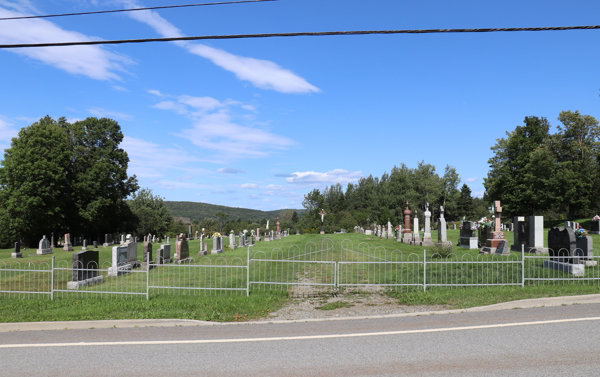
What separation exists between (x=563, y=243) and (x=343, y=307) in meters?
9.28

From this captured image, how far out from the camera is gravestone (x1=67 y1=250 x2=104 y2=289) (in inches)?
562

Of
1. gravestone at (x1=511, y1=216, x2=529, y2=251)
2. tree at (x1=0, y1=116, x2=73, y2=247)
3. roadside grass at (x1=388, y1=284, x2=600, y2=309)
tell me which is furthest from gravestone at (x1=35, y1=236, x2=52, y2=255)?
gravestone at (x1=511, y1=216, x2=529, y2=251)

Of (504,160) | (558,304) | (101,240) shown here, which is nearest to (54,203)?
(101,240)

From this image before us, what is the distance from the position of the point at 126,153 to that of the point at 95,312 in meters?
48.1

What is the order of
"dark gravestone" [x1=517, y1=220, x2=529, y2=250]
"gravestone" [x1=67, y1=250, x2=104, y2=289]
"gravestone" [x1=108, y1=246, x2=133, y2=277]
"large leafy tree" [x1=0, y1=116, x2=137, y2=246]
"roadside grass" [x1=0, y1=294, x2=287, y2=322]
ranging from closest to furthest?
"roadside grass" [x1=0, y1=294, x2=287, y2=322] < "gravestone" [x1=67, y1=250, x2=104, y2=289] < "gravestone" [x1=108, y1=246, x2=133, y2=277] < "dark gravestone" [x1=517, y1=220, x2=529, y2=250] < "large leafy tree" [x1=0, y1=116, x2=137, y2=246]

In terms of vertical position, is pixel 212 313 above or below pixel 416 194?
below

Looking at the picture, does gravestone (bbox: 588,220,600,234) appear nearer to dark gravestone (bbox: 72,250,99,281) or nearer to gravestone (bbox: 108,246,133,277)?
gravestone (bbox: 108,246,133,277)

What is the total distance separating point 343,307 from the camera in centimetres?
1032

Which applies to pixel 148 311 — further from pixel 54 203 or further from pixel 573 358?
pixel 54 203

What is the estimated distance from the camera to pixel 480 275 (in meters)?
13.4

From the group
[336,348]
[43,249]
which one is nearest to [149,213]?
[43,249]

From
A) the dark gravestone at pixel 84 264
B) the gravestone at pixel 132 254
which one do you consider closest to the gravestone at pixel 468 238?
the gravestone at pixel 132 254

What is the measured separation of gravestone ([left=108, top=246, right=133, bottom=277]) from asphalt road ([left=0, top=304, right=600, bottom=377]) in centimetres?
949

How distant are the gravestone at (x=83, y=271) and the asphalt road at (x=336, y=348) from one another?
19.9 ft
